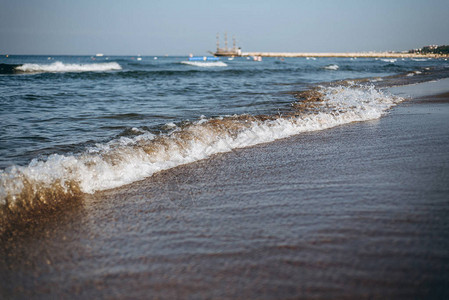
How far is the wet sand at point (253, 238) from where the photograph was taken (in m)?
1.51

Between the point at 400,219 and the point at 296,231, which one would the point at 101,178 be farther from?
the point at 400,219

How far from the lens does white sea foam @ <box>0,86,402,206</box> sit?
2898mm

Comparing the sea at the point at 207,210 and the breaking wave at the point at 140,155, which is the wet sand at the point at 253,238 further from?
the breaking wave at the point at 140,155

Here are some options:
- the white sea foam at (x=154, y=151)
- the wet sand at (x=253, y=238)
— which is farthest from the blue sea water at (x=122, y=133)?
the wet sand at (x=253, y=238)

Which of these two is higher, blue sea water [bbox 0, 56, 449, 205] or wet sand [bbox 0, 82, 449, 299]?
blue sea water [bbox 0, 56, 449, 205]

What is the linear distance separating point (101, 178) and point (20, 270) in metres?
1.45

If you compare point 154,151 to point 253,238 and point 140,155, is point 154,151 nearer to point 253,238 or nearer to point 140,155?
point 140,155

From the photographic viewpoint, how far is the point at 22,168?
113 inches

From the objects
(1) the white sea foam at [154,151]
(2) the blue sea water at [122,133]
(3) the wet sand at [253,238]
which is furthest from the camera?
(2) the blue sea water at [122,133]

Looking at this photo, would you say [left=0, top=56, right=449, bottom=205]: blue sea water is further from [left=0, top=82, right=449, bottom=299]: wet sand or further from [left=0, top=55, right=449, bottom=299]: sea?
[left=0, top=82, right=449, bottom=299]: wet sand

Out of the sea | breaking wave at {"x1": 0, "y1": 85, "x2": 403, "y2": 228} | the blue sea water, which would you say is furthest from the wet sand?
the blue sea water

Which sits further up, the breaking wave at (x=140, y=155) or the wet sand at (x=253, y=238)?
the breaking wave at (x=140, y=155)

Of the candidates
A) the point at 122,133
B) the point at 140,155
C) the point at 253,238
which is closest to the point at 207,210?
the point at 253,238

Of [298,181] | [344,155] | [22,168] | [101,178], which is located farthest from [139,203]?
[344,155]
